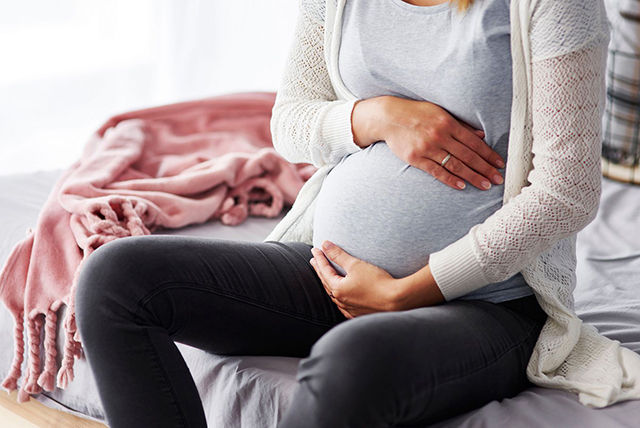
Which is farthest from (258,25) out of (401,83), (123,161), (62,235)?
(401,83)

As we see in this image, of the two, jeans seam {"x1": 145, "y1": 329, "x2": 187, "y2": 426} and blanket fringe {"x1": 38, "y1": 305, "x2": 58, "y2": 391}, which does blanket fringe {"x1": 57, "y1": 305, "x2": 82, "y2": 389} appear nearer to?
blanket fringe {"x1": 38, "y1": 305, "x2": 58, "y2": 391}

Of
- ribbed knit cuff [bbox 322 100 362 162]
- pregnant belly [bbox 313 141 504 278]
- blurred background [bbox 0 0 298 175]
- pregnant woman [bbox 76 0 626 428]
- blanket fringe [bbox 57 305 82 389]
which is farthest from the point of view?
blurred background [bbox 0 0 298 175]

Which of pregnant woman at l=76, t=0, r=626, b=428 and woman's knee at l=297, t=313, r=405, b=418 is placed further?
A: pregnant woman at l=76, t=0, r=626, b=428

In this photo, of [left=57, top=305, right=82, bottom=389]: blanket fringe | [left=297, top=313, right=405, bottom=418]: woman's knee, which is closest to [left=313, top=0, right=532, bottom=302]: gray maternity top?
[left=297, top=313, right=405, bottom=418]: woman's knee

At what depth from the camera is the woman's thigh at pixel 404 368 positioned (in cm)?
85

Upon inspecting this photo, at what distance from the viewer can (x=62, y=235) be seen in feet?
4.87

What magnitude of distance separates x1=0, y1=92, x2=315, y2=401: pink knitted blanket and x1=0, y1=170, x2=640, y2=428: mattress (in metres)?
0.04

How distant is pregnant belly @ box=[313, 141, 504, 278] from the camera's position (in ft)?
3.51

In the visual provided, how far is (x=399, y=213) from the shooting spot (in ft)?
3.53

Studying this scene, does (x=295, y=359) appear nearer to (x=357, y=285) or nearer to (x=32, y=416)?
(x=357, y=285)

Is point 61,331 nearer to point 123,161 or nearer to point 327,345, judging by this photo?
point 123,161

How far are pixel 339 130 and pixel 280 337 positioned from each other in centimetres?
31

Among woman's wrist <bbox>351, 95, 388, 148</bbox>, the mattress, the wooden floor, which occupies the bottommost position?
the wooden floor

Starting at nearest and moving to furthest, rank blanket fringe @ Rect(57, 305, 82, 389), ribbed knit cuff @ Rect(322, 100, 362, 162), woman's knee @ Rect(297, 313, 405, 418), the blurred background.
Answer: woman's knee @ Rect(297, 313, 405, 418), ribbed knit cuff @ Rect(322, 100, 362, 162), blanket fringe @ Rect(57, 305, 82, 389), the blurred background
